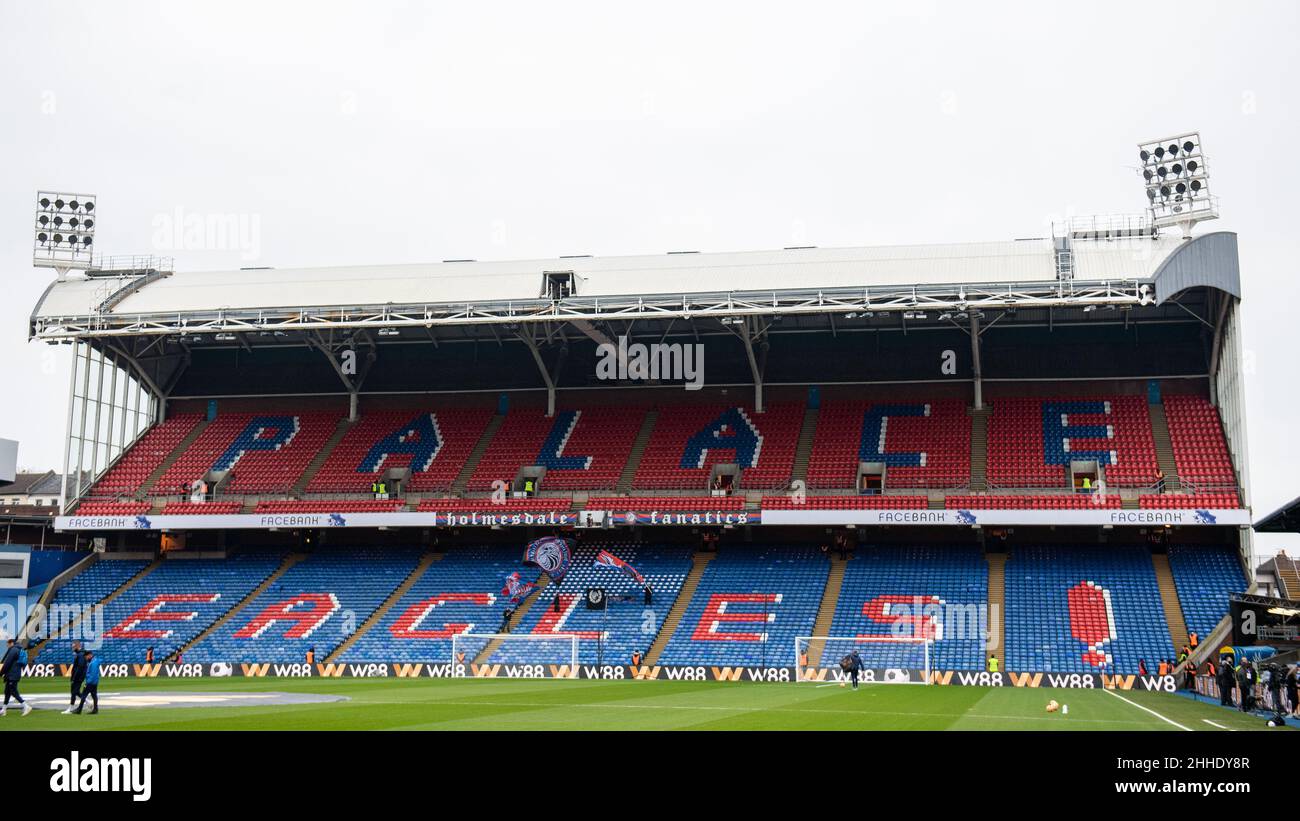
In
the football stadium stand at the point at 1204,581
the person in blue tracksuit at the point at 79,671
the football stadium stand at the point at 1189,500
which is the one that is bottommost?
the person in blue tracksuit at the point at 79,671

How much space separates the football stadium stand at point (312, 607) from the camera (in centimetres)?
4769

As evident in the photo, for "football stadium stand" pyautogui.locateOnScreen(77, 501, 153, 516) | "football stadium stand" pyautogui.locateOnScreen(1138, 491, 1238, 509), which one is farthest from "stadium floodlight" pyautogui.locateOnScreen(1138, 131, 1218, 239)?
"football stadium stand" pyautogui.locateOnScreen(77, 501, 153, 516)

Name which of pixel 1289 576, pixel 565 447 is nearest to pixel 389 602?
pixel 565 447

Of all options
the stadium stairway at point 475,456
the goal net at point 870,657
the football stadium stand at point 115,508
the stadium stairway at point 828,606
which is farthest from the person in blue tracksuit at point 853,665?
the football stadium stand at point 115,508

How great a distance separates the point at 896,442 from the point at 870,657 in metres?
13.2

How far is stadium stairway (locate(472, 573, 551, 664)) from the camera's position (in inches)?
1793

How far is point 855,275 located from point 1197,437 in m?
16.0

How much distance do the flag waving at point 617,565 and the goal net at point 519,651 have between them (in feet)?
16.3

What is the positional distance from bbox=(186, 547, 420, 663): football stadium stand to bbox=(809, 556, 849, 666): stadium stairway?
18.9 meters

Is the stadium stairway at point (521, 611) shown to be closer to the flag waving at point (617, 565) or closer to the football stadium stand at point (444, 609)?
the football stadium stand at point (444, 609)

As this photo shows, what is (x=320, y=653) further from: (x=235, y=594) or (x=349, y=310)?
(x=349, y=310)

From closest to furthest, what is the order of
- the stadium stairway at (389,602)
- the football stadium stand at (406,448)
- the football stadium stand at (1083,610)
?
the football stadium stand at (1083,610)
the stadium stairway at (389,602)
the football stadium stand at (406,448)

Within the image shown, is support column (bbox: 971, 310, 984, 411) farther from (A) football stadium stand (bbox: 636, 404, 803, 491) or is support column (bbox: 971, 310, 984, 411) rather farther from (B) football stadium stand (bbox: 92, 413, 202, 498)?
(B) football stadium stand (bbox: 92, 413, 202, 498)
